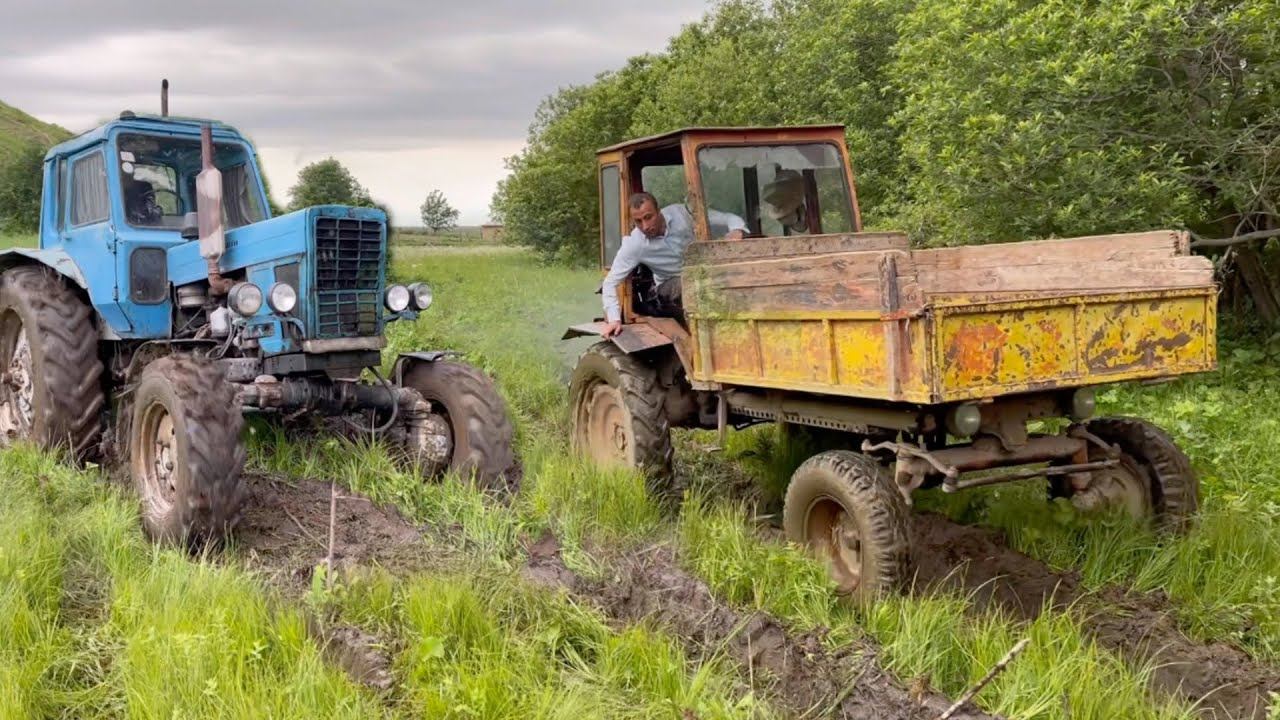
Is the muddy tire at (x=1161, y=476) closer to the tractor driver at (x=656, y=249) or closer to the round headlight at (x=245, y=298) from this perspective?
the tractor driver at (x=656, y=249)

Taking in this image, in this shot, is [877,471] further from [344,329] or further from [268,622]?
[344,329]

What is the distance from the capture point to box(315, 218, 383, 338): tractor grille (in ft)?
→ 20.9

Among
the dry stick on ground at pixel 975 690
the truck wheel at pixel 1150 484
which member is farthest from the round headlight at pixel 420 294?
the dry stick on ground at pixel 975 690

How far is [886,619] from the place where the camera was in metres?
4.52

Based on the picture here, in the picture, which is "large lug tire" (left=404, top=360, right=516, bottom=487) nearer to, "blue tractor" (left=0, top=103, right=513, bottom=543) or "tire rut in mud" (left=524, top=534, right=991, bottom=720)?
"blue tractor" (left=0, top=103, right=513, bottom=543)

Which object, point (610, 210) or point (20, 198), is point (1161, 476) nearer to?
point (610, 210)

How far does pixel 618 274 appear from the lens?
23.1 feet

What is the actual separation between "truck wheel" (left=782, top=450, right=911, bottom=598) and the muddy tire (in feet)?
4.83

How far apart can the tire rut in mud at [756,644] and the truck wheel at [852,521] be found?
1.95 ft

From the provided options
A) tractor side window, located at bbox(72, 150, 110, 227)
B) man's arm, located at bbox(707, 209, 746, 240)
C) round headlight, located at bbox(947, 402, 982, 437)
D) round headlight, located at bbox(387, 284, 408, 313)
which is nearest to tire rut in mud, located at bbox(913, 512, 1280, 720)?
round headlight, located at bbox(947, 402, 982, 437)

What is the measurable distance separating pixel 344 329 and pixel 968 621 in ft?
13.0

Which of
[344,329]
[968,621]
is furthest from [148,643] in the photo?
[968,621]

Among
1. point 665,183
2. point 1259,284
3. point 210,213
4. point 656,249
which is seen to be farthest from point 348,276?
point 1259,284

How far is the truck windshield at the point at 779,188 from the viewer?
6781 millimetres
